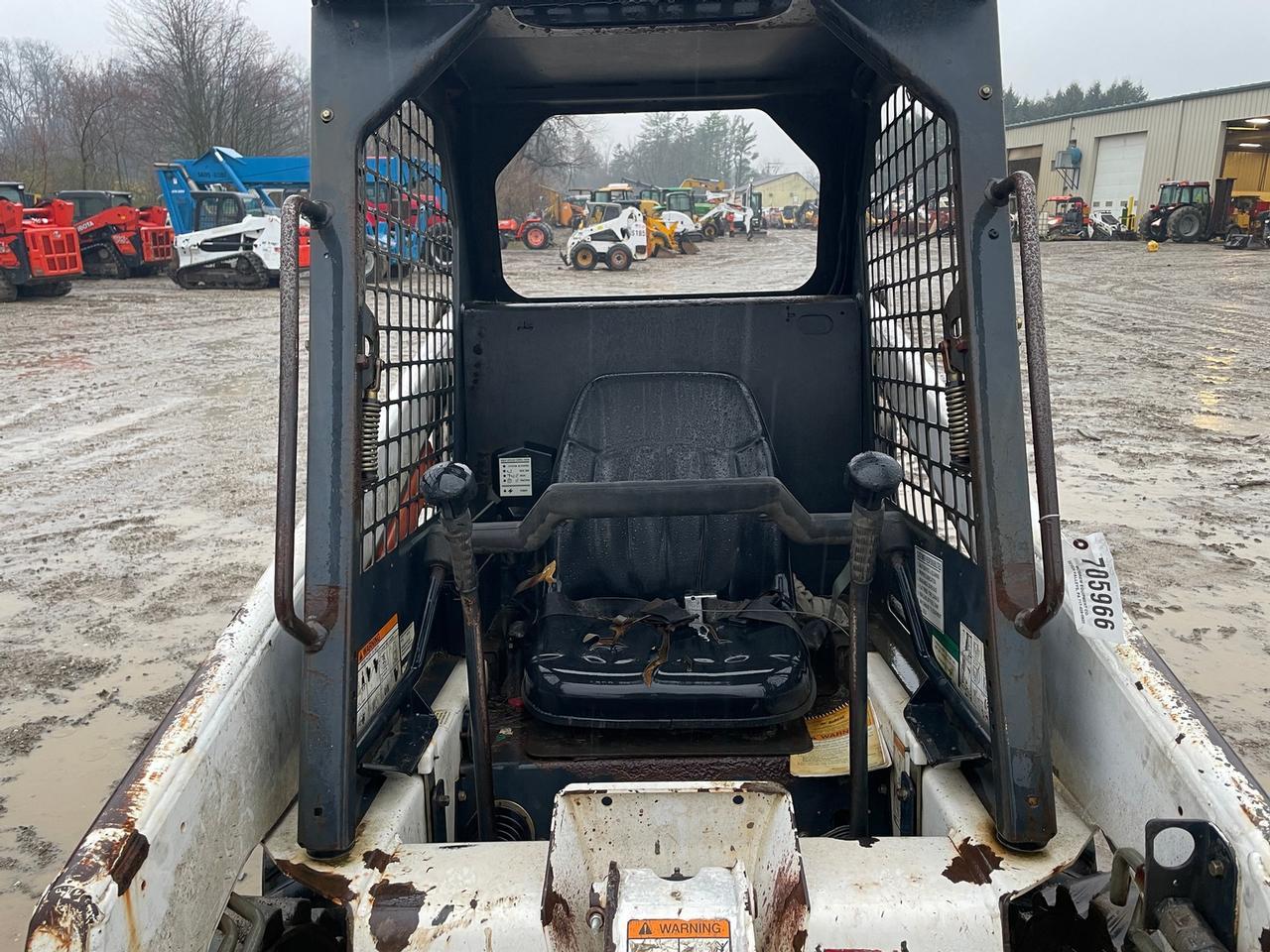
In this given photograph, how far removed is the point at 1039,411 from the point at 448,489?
925 mm

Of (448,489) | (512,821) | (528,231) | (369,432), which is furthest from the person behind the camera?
(528,231)

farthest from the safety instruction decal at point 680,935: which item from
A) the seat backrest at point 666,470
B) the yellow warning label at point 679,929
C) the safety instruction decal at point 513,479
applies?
the safety instruction decal at point 513,479

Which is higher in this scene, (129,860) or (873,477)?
(873,477)

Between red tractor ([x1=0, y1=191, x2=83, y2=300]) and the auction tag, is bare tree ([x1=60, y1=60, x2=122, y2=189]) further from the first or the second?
the auction tag

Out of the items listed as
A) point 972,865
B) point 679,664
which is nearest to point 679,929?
point 972,865

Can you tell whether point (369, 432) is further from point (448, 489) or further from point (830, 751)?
point (830, 751)

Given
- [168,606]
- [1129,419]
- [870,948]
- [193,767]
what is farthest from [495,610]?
[1129,419]

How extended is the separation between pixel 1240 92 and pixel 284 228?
35.6 metres

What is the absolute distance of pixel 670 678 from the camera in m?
2.09

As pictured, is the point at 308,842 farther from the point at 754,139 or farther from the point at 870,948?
the point at 754,139

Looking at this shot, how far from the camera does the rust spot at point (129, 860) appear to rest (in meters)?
1.22

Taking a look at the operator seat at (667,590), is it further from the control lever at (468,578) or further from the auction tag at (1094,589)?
→ the auction tag at (1094,589)

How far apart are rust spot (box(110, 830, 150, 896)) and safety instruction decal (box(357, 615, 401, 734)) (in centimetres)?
49

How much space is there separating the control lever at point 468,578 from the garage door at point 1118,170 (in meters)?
36.1
